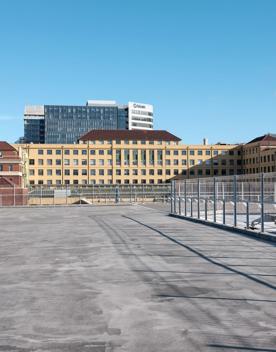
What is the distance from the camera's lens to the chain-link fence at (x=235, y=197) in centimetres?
2189

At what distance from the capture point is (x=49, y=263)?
12500 mm

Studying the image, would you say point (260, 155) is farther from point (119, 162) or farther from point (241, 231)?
point (241, 231)

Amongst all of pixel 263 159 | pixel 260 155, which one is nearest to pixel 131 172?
pixel 260 155

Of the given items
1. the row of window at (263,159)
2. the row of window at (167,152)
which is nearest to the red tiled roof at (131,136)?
the row of window at (167,152)

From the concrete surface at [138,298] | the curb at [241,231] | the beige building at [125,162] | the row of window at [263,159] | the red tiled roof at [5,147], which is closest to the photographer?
the concrete surface at [138,298]

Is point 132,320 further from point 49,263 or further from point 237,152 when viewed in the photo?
point 237,152

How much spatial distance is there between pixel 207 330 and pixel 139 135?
465 ft

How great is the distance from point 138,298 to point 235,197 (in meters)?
14.3

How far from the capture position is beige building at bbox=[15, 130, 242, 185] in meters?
137

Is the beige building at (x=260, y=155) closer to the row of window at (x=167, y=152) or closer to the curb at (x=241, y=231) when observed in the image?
the row of window at (x=167, y=152)

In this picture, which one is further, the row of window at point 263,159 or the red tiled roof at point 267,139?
the red tiled roof at point 267,139

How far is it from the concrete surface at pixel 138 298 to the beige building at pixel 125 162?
123 m

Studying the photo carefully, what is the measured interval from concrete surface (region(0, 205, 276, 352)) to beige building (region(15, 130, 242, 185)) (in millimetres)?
122893

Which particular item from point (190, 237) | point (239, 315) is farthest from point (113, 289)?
point (190, 237)
